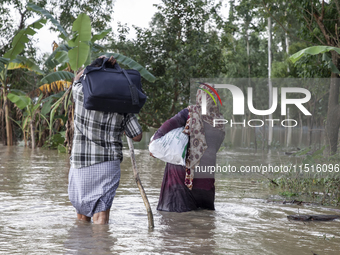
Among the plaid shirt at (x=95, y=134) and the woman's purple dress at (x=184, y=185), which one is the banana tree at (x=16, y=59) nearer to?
the woman's purple dress at (x=184, y=185)

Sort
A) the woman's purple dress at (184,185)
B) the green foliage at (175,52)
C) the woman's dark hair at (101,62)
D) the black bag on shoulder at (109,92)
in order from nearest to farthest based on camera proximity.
→ the black bag on shoulder at (109,92), the woman's dark hair at (101,62), the woman's purple dress at (184,185), the green foliage at (175,52)

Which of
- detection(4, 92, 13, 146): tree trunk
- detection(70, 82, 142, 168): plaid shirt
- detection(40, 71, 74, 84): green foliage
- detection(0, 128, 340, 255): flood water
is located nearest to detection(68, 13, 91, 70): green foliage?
detection(40, 71, 74, 84): green foliage

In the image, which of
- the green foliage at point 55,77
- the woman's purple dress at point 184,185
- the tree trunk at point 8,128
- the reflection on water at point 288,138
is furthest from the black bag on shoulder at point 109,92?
the tree trunk at point 8,128

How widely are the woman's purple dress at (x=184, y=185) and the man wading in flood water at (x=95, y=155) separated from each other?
4.07 feet

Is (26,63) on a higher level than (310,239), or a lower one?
higher

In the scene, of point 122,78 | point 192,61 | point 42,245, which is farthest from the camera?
point 192,61

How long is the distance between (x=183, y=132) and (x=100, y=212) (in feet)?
5.52

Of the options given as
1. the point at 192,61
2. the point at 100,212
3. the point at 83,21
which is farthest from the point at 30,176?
the point at 192,61

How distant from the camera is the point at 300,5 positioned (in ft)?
37.5

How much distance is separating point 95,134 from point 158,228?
1198 millimetres

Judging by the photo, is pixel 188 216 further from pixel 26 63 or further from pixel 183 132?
pixel 26 63

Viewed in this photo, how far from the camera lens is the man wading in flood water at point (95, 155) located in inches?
158

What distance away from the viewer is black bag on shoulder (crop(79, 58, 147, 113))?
12.6 feet

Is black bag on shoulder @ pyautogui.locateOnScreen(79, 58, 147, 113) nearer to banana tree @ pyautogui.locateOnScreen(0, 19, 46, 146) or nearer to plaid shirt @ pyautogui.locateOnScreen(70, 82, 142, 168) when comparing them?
plaid shirt @ pyautogui.locateOnScreen(70, 82, 142, 168)
